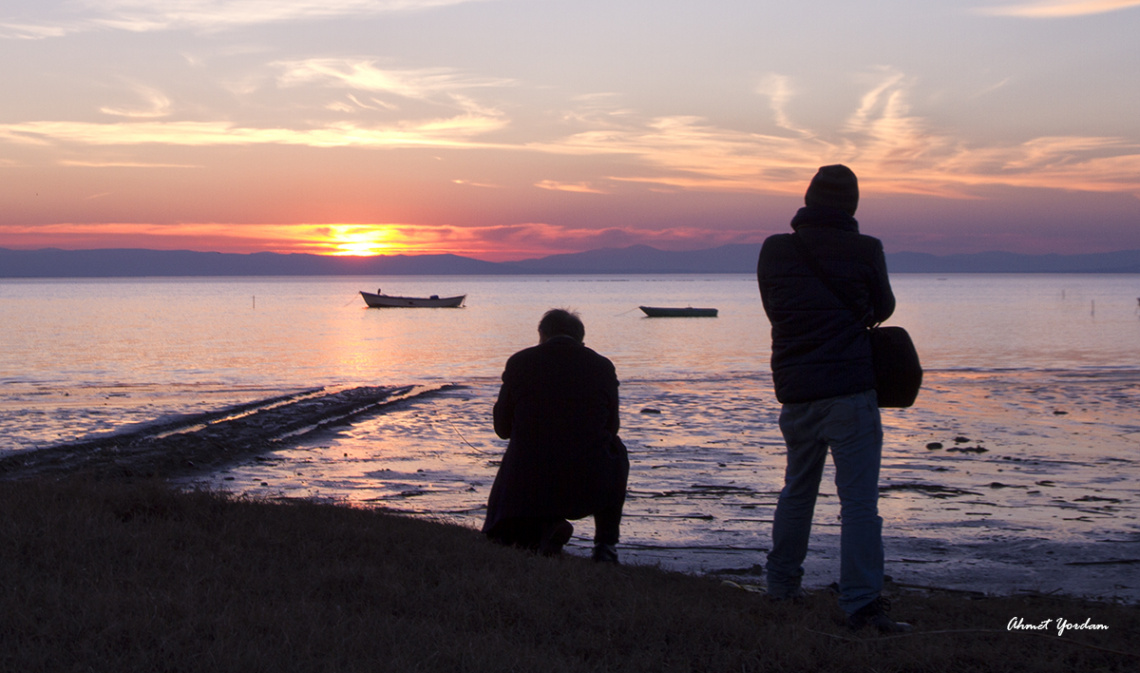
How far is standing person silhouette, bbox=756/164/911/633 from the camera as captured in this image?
14.9ft

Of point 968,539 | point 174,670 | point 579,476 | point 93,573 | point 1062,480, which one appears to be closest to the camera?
point 174,670

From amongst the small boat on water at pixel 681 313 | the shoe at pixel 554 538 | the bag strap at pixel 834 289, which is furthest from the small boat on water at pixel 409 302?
the bag strap at pixel 834 289

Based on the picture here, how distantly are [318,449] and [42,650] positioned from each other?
9.17 metres

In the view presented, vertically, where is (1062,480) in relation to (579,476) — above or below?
below

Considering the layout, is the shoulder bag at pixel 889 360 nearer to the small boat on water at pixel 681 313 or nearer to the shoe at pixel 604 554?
the shoe at pixel 604 554

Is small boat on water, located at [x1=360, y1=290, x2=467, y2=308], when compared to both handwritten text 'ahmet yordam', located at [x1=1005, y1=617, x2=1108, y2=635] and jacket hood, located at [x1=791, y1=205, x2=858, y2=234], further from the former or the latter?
handwritten text 'ahmet yordam', located at [x1=1005, y1=617, x2=1108, y2=635]

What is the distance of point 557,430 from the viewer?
5.89 meters

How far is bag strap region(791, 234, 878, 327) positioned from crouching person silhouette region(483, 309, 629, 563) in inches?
65.8

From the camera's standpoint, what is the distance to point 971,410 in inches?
695

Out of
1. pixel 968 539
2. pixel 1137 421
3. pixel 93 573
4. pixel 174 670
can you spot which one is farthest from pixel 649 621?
pixel 1137 421

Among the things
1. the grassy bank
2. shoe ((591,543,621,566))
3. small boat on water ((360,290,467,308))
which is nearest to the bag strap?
the grassy bank

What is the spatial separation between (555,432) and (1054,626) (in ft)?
9.54

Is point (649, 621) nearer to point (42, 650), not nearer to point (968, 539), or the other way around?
point (42, 650)

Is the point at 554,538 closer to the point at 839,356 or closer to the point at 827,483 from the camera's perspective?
the point at 839,356
